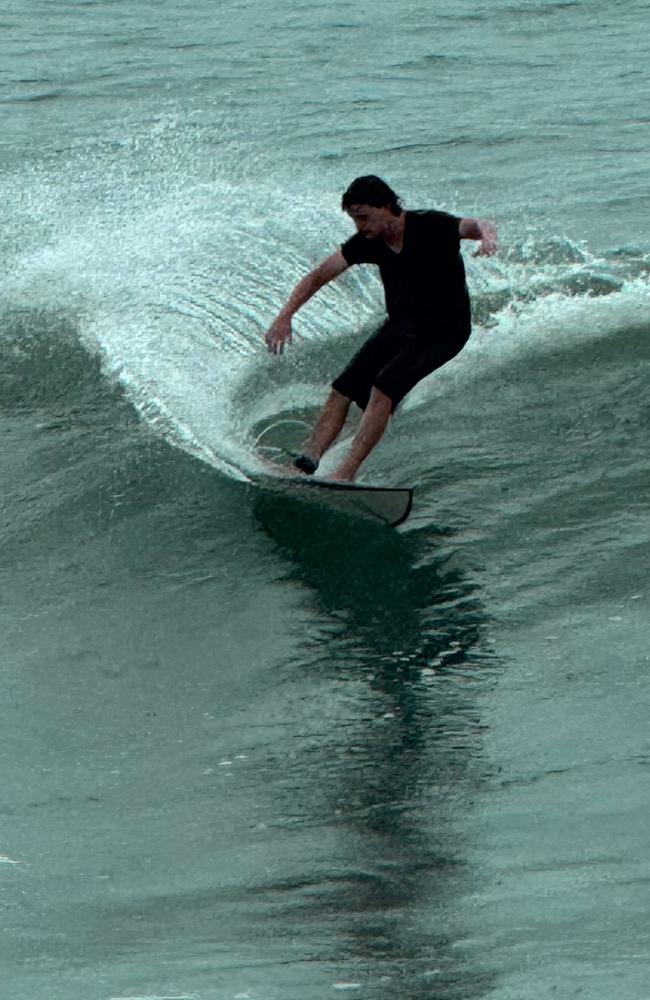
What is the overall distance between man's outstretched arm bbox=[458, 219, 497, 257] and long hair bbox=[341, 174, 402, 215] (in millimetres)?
404

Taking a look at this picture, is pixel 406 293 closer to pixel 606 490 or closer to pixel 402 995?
pixel 606 490

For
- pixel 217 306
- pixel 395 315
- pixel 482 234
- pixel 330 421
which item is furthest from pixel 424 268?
pixel 217 306

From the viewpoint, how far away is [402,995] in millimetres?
4824

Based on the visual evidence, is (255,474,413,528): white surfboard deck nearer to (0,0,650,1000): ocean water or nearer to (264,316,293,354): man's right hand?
(0,0,650,1000): ocean water

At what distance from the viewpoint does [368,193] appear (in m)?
7.80

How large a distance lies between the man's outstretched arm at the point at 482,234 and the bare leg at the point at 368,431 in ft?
2.91

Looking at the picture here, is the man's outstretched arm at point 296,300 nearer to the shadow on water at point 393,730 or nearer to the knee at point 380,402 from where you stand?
the knee at point 380,402

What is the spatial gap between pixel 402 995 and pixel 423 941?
0.34m

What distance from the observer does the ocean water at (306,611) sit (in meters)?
5.29

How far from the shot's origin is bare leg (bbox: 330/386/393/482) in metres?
8.23

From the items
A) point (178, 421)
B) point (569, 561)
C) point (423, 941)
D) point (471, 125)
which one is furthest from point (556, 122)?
point (423, 941)

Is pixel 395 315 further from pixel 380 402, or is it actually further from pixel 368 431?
pixel 368 431

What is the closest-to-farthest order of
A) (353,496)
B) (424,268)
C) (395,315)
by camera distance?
(424,268) < (353,496) < (395,315)

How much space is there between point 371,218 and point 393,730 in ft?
8.55
